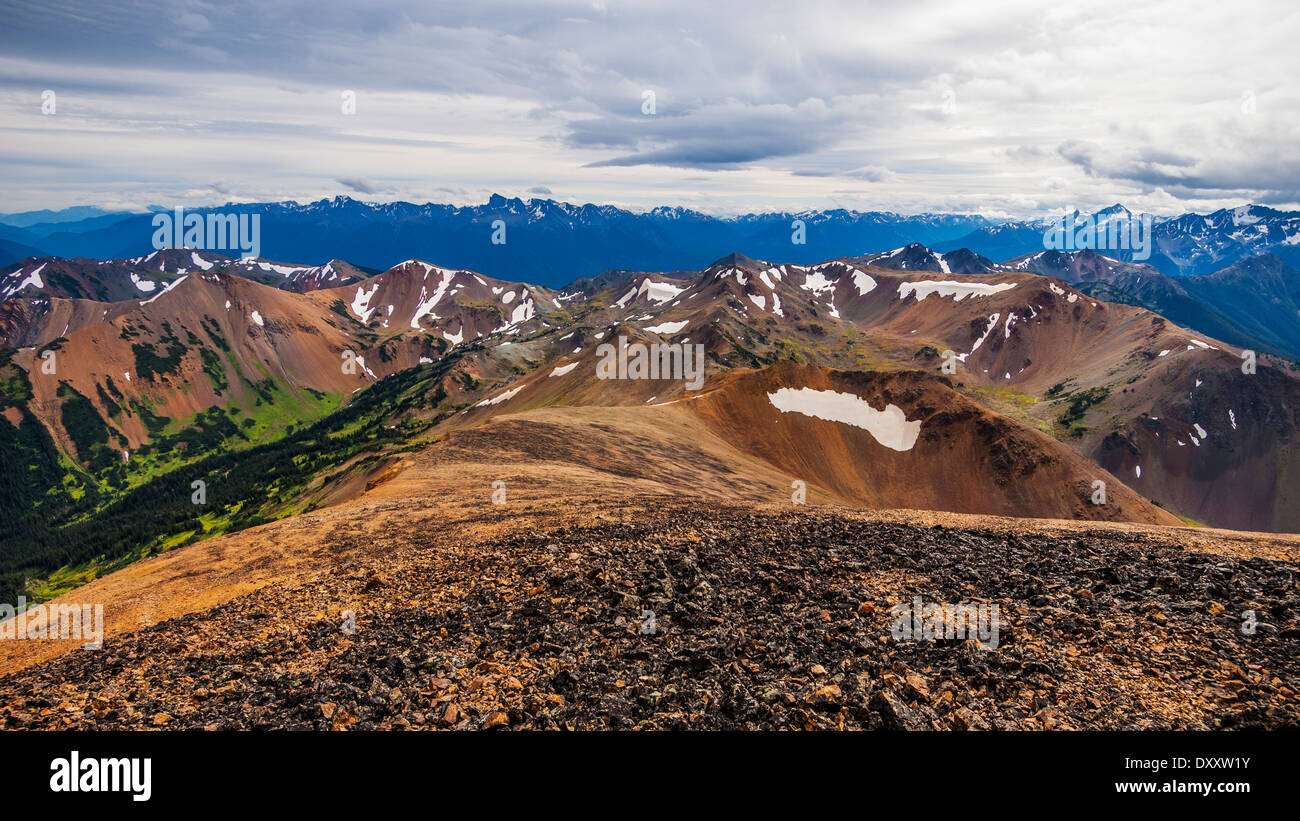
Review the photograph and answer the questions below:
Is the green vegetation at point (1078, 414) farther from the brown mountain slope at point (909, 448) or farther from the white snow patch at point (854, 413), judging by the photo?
the white snow patch at point (854, 413)

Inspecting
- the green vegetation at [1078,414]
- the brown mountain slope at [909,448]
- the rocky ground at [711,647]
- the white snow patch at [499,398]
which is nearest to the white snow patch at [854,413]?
the brown mountain slope at [909,448]

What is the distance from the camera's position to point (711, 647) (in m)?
16.1

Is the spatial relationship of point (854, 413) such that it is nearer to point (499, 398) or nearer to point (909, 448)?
point (909, 448)

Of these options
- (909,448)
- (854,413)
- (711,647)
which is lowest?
(909,448)

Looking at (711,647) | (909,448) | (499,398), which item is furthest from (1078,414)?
(711,647)

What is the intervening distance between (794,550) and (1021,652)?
9.68 m

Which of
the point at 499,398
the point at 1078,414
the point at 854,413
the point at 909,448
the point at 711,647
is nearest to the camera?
the point at 711,647

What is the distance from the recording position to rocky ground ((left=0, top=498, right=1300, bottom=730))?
13.1 meters

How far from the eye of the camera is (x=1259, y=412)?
176 m

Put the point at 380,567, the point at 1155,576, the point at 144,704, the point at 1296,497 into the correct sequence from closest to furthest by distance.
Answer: the point at 144,704, the point at 1155,576, the point at 380,567, the point at 1296,497

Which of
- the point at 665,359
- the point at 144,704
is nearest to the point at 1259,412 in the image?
the point at 665,359

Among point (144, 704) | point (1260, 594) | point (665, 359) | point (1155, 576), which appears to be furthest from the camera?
point (665, 359)

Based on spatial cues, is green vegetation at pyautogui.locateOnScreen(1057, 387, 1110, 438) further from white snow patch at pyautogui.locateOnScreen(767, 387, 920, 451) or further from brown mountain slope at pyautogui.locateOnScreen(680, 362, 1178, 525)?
white snow patch at pyautogui.locateOnScreen(767, 387, 920, 451)
